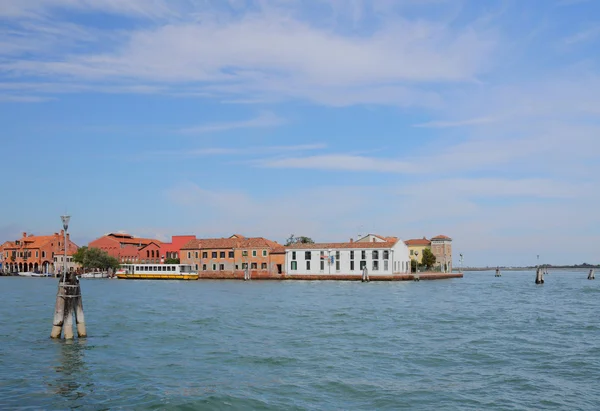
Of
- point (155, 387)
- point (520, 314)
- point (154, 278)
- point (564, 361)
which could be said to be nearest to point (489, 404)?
point (564, 361)

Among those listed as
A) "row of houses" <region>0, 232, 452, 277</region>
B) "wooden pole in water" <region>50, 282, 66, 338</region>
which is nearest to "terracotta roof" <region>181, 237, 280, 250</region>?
"row of houses" <region>0, 232, 452, 277</region>

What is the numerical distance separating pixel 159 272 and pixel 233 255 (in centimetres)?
973

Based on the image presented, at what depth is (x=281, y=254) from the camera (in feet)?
246

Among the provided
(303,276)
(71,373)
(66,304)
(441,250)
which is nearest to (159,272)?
(303,276)

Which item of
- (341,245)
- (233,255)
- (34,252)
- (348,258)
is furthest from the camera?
(34,252)

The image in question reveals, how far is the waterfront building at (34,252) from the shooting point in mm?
99562

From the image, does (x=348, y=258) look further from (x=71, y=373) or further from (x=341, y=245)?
(x=71, y=373)

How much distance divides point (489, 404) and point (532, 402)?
0.91 m

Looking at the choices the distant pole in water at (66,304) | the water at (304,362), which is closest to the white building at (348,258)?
the water at (304,362)

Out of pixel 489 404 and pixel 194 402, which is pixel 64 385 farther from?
pixel 489 404

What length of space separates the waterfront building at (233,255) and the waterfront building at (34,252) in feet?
96.8

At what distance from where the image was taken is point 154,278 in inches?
3036

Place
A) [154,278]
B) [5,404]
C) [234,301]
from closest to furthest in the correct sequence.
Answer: [5,404] → [234,301] → [154,278]

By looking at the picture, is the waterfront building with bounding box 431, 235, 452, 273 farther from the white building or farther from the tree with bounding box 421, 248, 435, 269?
the white building
